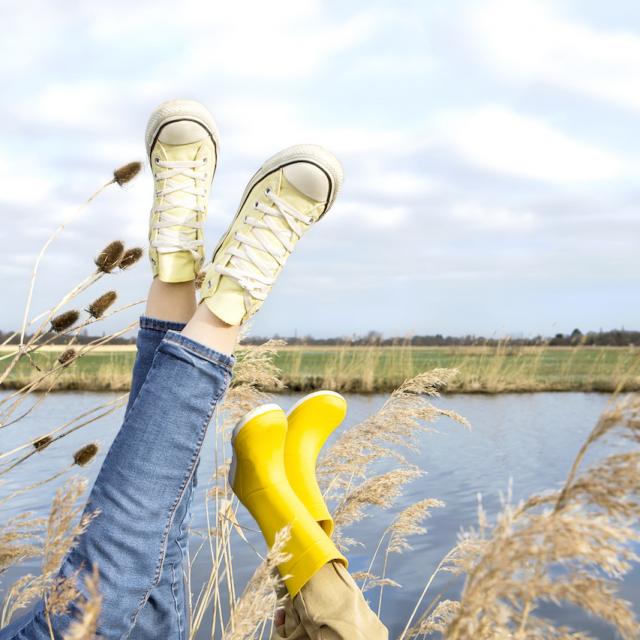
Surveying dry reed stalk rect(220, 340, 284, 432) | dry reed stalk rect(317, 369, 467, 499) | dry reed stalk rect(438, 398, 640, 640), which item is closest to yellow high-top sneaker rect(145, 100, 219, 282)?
dry reed stalk rect(220, 340, 284, 432)

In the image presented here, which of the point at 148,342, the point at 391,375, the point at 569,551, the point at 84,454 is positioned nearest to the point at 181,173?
the point at 148,342

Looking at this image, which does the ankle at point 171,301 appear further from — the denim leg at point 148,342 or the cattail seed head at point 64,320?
the cattail seed head at point 64,320

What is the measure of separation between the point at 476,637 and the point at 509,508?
0.14 metres

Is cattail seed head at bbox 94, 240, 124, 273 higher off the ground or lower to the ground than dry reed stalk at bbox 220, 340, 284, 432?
higher

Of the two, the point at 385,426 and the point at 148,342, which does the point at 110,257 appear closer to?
the point at 148,342

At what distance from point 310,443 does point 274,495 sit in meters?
0.35

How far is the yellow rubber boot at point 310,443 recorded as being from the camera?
181cm

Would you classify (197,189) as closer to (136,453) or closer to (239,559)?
(136,453)

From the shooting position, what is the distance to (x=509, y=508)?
689 millimetres

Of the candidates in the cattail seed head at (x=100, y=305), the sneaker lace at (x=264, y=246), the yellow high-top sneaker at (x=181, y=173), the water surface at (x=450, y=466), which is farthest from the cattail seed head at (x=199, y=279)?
the water surface at (x=450, y=466)

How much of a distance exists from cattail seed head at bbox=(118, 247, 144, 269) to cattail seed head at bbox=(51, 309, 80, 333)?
0.57 feet

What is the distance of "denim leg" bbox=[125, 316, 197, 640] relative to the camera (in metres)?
1.51

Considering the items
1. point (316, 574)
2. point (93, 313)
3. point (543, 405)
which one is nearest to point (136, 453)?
point (316, 574)

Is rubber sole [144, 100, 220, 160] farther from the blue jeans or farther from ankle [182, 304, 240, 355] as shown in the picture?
the blue jeans
